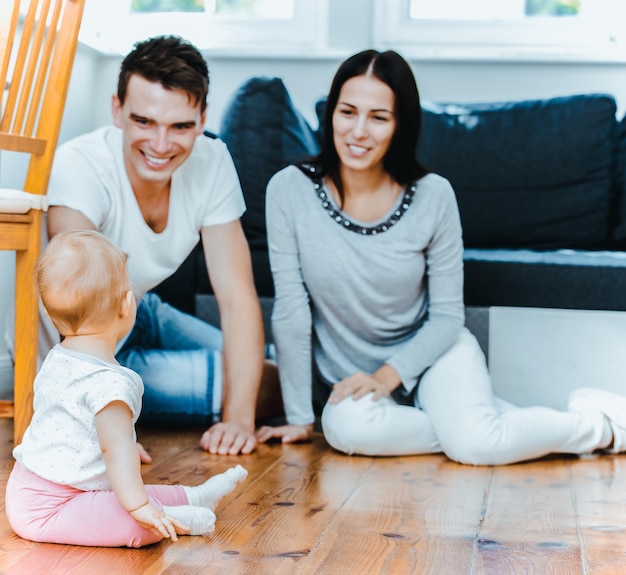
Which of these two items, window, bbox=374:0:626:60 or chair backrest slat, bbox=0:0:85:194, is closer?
chair backrest slat, bbox=0:0:85:194

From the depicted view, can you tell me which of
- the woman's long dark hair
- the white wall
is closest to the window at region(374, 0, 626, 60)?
the white wall

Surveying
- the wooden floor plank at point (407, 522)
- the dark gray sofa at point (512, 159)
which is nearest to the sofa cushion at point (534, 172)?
the dark gray sofa at point (512, 159)

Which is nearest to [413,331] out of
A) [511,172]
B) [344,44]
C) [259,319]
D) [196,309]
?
[259,319]

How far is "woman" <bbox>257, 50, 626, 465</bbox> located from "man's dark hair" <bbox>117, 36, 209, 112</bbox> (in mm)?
304

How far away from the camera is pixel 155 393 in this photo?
81.7 inches

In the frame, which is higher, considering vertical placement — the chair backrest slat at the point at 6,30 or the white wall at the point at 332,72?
the white wall at the point at 332,72

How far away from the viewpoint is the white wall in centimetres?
302

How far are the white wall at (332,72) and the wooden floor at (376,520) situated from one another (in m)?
1.51

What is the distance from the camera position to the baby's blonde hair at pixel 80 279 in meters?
1.20

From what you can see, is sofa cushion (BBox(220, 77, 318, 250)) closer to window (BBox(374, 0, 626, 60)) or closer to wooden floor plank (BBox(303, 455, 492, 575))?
Answer: window (BBox(374, 0, 626, 60))

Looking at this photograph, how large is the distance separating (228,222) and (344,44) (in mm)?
1309

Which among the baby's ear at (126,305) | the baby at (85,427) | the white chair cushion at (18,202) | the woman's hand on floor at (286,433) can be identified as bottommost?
the woman's hand on floor at (286,433)

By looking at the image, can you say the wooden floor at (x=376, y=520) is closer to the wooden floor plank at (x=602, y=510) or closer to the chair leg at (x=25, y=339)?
the wooden floor plank at (x=602, y=510)

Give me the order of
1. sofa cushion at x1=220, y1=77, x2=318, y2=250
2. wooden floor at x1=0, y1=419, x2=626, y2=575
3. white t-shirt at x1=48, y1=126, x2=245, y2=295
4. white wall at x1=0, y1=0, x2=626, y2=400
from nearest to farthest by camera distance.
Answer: wooden floor at x1=0, y1=419, x2=626, y2=575, white t-shirt at x1=48, y1=126, x2=245, y2=295, sofa cushion at x1=220, y1=77, x2=318, y2=250, white wall at x1=0, y1=0, x2=626, y2=400
